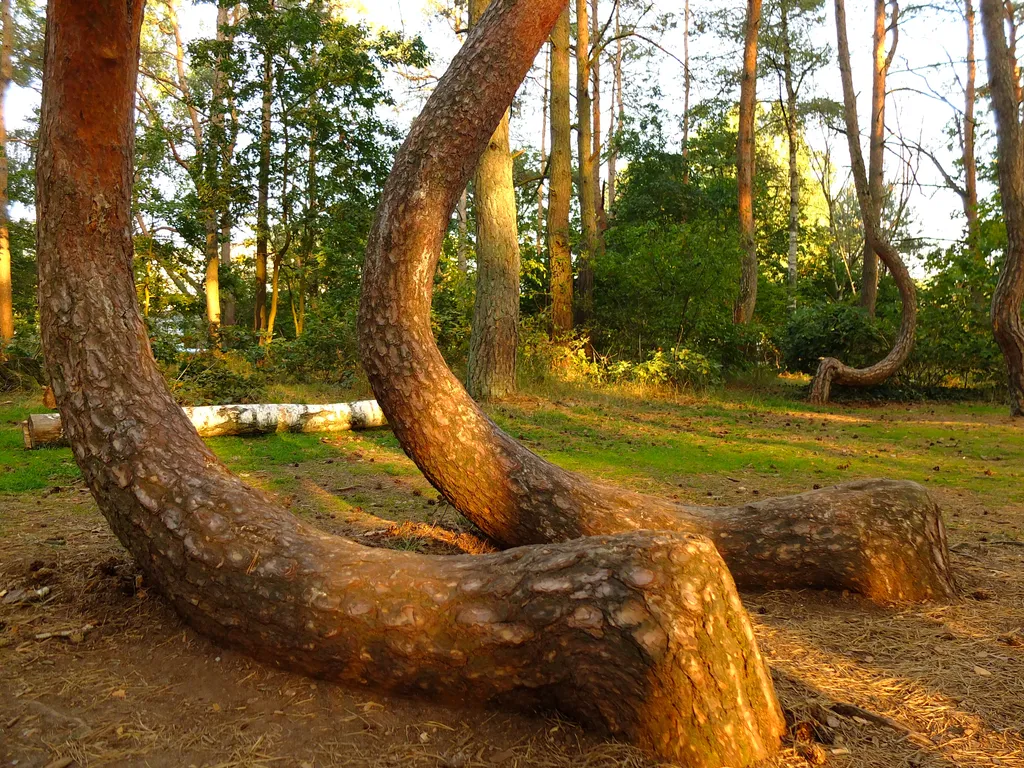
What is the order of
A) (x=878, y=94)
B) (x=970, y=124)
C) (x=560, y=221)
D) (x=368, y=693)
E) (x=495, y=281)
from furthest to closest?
1. (x=970, y=124)
2. (x=878, y=94)
3. (x=560, y=221)
4. (x=495, y=281)
5. (x=368, y=693)

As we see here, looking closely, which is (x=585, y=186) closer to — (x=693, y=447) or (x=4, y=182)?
(x=693, y=447)

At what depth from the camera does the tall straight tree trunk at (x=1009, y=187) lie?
1148cm

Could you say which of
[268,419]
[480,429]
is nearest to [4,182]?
[268,419]

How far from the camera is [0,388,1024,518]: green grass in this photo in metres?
7.09

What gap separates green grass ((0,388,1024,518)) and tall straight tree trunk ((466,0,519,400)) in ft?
2.20

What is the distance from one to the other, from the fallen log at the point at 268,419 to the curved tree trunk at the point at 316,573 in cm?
567

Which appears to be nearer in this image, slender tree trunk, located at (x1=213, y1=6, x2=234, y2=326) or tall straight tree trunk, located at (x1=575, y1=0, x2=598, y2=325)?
slender tree trunk, located at (x1=213, y1=6, x2=234, y2=326)

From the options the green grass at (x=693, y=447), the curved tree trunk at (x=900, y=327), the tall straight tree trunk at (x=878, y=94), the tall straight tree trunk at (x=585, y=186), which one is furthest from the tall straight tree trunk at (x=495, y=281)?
the tall straight tree trunk at (x=878, y=94)

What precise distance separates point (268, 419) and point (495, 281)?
4357 mm

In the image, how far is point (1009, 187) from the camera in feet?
39.2

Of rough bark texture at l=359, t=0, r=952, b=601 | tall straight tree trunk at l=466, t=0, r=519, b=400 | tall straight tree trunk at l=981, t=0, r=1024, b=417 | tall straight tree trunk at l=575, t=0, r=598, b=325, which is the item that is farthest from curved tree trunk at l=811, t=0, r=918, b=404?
rough bark texture at l=359, t=0, r=952, b=601

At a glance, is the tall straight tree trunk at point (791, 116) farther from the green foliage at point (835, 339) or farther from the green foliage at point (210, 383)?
the green foliage at point (210, 383)

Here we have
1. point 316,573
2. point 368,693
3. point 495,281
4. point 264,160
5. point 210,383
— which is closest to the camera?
point 368,693

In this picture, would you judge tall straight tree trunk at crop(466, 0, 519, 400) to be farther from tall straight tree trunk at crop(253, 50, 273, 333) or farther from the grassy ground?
tall straight tree trunk at crop(253, 50, 273, 333)
